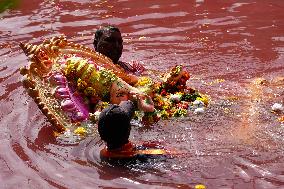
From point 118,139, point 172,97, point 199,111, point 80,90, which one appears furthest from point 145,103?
point 118,139

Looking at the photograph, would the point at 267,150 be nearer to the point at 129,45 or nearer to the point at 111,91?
the point at 111,91

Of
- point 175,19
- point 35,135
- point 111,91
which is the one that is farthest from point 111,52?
point 175,19

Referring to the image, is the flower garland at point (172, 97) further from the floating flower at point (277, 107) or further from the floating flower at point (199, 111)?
the floating flower at point (277, 107)

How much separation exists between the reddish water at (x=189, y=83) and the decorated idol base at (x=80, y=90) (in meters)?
0.19

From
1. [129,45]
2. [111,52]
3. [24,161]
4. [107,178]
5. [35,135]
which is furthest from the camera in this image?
[129,45]

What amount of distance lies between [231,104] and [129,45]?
288 cm

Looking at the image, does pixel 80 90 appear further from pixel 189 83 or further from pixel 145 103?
pixel 189 83

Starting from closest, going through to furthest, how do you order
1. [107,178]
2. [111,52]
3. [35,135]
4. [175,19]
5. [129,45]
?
[107,178] → [35,135] → [111,52] → [129,45] → [175,19]

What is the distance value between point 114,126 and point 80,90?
120 cm

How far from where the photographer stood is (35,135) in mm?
4938

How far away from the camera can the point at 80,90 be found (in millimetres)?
5207

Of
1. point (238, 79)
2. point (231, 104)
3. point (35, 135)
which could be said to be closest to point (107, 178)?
point (35, 135)

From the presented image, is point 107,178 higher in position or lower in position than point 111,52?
lower

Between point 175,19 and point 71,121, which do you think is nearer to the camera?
point 71,121
